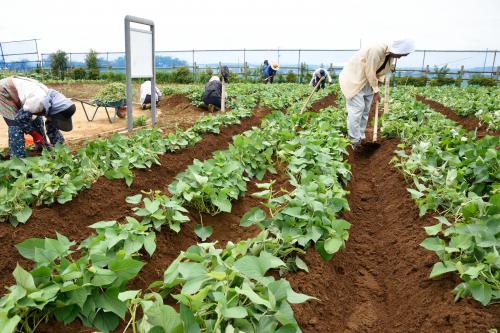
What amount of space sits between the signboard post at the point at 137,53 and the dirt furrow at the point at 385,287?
16.0 feet

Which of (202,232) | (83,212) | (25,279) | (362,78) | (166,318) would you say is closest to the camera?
(166,318)

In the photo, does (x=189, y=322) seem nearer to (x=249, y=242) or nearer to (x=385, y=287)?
(x=249, y=242)

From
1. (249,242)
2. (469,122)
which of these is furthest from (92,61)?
(249,242)

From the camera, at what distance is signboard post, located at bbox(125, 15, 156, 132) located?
684 centimetres

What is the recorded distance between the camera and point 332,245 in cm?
235

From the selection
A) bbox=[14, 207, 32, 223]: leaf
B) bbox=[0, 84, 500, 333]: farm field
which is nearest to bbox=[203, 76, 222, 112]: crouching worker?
bbox=[0, 84, 500, 333]: farm field

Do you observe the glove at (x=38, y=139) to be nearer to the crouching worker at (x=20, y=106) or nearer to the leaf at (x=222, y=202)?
the crouching worker at (x=20, y=106)

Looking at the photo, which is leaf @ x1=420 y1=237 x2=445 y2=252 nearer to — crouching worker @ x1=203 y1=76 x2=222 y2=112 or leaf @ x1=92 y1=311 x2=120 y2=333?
leaf @ x1=92 y1=311 x2=120 y2=333

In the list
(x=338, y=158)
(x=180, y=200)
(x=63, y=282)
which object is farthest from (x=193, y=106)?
(x=63, y=282)

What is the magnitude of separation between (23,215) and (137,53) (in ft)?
15.8

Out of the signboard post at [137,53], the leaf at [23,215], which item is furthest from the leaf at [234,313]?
the signboard post at [137,53]

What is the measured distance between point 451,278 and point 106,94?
31.1ft

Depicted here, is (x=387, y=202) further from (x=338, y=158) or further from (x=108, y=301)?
(x=108, y=301)

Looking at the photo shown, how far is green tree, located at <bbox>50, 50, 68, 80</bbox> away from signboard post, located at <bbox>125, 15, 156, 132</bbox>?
24599mm
